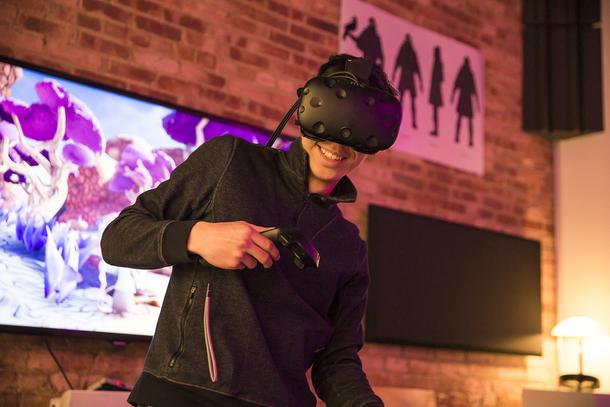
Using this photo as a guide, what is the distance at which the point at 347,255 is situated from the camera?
4.48ft

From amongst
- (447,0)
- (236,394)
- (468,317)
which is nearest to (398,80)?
(447,0)

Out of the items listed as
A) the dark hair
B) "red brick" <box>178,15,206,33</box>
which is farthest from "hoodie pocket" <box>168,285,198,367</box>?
"red brick" <box>178,15,206,33</box>

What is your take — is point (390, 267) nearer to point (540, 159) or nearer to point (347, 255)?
point (540, 159)

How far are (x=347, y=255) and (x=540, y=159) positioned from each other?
4.06 meters

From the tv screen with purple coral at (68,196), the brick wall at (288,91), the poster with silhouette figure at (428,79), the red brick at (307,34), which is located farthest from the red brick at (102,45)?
the poster with silhouette figure at (428,79)

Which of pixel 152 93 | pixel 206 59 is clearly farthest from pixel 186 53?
pixel 152 93

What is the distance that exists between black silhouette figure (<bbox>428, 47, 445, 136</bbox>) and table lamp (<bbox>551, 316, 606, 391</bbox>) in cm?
143

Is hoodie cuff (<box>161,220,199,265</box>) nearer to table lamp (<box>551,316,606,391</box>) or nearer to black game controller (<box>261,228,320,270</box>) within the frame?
black game controller (<box>261,228,320,270</box>)

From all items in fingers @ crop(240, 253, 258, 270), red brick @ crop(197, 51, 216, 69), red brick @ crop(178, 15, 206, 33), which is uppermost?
red brick @ crop(178, 15, 206, 33)

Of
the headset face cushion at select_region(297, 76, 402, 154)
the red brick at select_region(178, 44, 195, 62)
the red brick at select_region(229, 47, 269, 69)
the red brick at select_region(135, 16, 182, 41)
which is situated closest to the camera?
the headset face cushion at select_region(297, 76, 402, 154)

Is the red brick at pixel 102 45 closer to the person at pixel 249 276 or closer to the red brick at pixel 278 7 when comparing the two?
the red brick at pixel 278 7

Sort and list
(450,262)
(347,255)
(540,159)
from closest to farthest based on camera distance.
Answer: (347,255) → (450,262) → (540,159)

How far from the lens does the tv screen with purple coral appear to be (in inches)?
108

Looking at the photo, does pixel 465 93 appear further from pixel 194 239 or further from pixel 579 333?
pixel 194 239
